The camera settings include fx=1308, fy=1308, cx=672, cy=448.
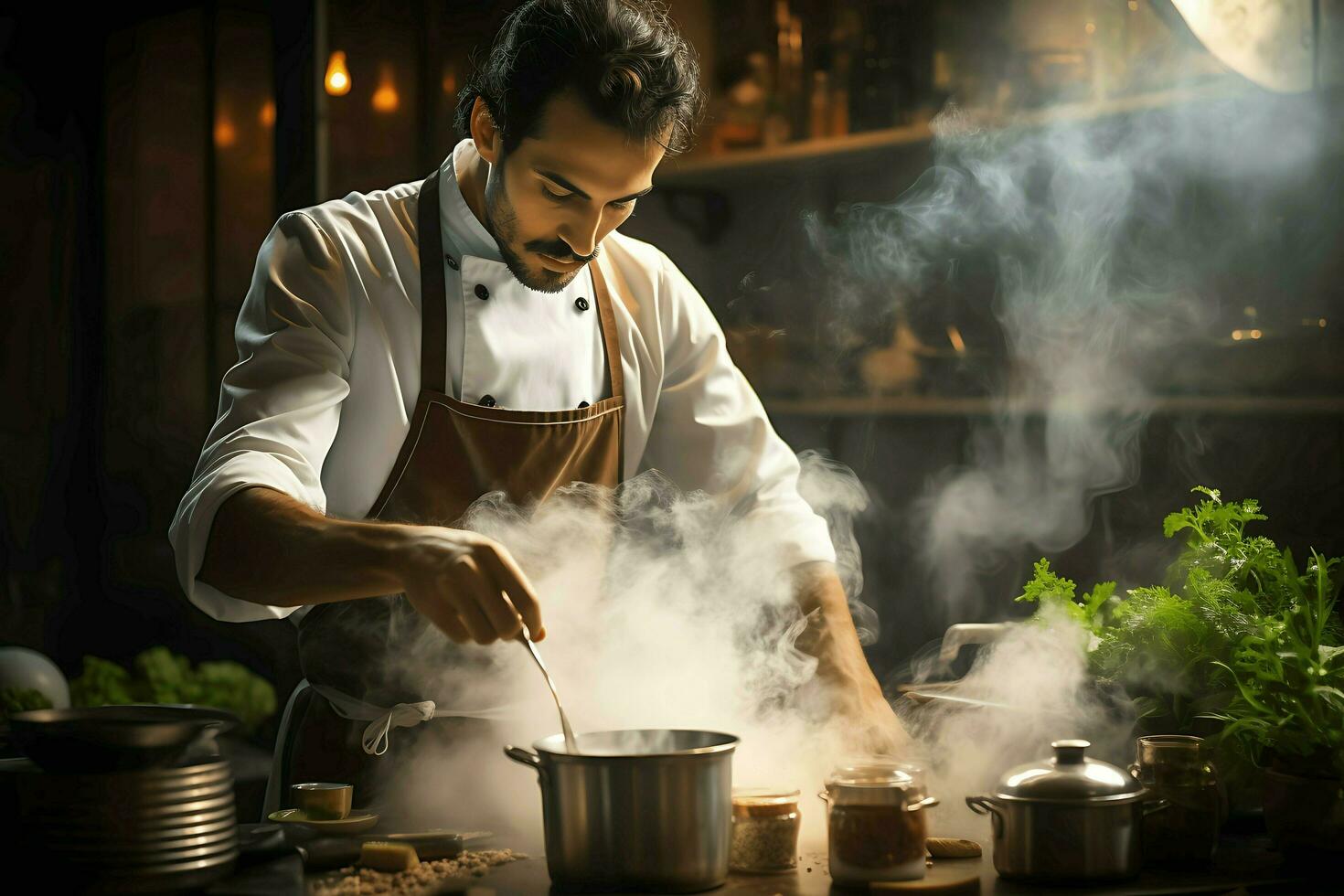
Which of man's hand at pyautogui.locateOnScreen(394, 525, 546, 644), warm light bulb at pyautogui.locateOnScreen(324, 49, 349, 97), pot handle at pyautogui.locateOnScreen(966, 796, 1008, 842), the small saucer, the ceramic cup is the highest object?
warm light bulb at pyautogui.locateOnScreen(324, 49, 349, 97)

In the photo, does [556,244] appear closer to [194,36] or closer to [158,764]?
[158,764]

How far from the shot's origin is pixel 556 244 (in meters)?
2.03

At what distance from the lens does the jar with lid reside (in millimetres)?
1333

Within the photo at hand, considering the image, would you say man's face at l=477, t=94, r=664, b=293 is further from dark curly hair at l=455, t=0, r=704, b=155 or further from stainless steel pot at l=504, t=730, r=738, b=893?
stainless steel pot at l=504, t=730, r=738, b=893

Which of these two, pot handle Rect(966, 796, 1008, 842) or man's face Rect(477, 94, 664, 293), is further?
man's face Rect(477, 94, 664, 293)

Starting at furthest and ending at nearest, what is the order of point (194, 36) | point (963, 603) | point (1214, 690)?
point (194, 36)
point (963, 603)
point (1214, 690)

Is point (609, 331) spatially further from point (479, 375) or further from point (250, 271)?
point (250, 271)

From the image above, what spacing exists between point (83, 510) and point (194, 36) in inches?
59.4

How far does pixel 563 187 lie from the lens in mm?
1951

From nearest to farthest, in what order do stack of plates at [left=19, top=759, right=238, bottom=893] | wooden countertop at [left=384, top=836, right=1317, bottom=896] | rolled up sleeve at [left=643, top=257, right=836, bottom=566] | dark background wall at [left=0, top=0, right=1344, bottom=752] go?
stack of plates at [left=19, top=759, right=238, bottom=893] < wooden countertop at [left=384, top=836, right=1317, bottom=896] < rolled up sleeve at [left=643, top=257, right=836, bottom=566] < dark background wall at [left=0, top=0, right=1344, bottom=752]

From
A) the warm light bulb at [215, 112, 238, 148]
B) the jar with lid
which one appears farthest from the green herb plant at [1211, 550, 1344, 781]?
the warm light bulb at [215, 112, 238, 148]

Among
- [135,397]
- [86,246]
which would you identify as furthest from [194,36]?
[135,397]

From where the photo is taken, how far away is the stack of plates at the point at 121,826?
1.21 m

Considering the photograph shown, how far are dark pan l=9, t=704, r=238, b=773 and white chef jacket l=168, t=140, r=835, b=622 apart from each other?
1.55 feet
